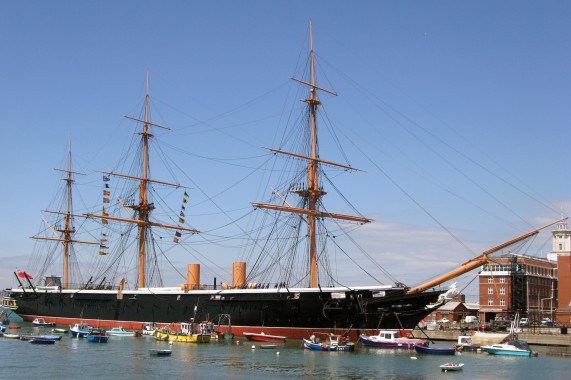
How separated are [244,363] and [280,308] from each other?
1344 cm

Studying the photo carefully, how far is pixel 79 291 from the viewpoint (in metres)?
71.8

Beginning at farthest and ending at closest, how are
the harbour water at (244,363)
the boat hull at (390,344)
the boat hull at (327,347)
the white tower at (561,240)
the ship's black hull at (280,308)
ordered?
the white tower at (561,240)
the ship's black hull at (280,308)
the boat hull at (390,344)
the boat hull at (327,347)
the harbour water at (244,363)

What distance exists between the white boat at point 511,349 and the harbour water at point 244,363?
131 cm

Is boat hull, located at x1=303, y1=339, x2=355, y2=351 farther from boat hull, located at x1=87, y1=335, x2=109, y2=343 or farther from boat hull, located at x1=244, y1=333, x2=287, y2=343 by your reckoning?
boat hull, located at x1=87, y1=335, x2=109, y2=343

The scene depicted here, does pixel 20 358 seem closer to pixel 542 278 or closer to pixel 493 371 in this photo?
pixel 493 371

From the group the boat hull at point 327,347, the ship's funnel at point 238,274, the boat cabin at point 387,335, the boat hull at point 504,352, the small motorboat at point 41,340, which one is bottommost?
the small motorboat at point 41,340

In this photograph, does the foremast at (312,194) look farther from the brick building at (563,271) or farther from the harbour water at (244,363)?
the brick building at (563,271)

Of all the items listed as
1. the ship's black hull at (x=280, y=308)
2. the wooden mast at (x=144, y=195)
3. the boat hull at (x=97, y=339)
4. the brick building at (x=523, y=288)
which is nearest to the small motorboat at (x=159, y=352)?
the ship's black hull at (x=280, y=308)

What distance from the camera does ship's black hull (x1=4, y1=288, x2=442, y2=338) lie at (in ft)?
Result: 164

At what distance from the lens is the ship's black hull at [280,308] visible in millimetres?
49969

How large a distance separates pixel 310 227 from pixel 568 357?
23.0 m

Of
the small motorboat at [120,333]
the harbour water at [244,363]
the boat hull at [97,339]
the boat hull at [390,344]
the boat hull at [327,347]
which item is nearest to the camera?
the harbour water at [244,363]

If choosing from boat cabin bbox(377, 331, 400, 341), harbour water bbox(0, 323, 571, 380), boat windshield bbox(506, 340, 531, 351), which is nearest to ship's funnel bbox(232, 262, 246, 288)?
harbour water bbox(0, 323, 571, 380)

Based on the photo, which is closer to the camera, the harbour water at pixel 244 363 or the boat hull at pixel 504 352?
the harbour water at pixel 244 363
